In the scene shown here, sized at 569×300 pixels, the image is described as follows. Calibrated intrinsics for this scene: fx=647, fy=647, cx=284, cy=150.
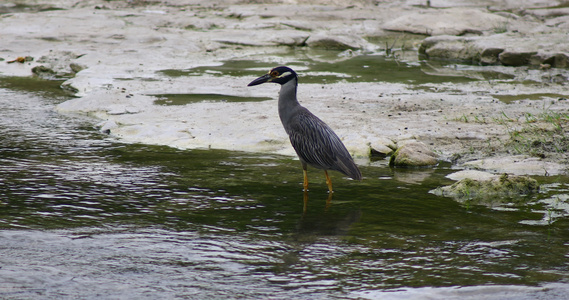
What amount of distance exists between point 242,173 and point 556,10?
14.6 metres

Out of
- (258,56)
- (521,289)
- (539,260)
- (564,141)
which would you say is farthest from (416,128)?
(258,56)

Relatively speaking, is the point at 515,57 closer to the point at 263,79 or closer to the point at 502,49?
the point at 502,49

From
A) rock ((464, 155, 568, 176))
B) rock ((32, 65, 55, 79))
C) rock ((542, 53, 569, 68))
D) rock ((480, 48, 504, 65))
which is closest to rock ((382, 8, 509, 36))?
rock ((480, 48, 504, 65))

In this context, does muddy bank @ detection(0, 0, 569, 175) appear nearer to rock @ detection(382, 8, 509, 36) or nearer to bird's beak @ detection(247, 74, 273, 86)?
rock @ detection(382, 8, 509, 36)

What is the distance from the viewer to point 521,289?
3.52 metres

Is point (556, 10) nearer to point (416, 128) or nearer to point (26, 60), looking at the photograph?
point (416, 128)

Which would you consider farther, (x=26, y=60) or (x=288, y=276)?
(x=26, y=60)

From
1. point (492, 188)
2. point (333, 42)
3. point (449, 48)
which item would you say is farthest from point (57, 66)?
point (492, 188)

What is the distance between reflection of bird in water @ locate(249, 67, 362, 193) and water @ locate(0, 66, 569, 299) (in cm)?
23

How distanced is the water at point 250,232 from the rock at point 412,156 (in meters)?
0.15

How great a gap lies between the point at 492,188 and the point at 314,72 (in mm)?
6677

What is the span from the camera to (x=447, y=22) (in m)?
16.1

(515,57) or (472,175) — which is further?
(515,57)

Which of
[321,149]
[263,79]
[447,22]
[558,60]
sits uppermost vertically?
[447,22]
